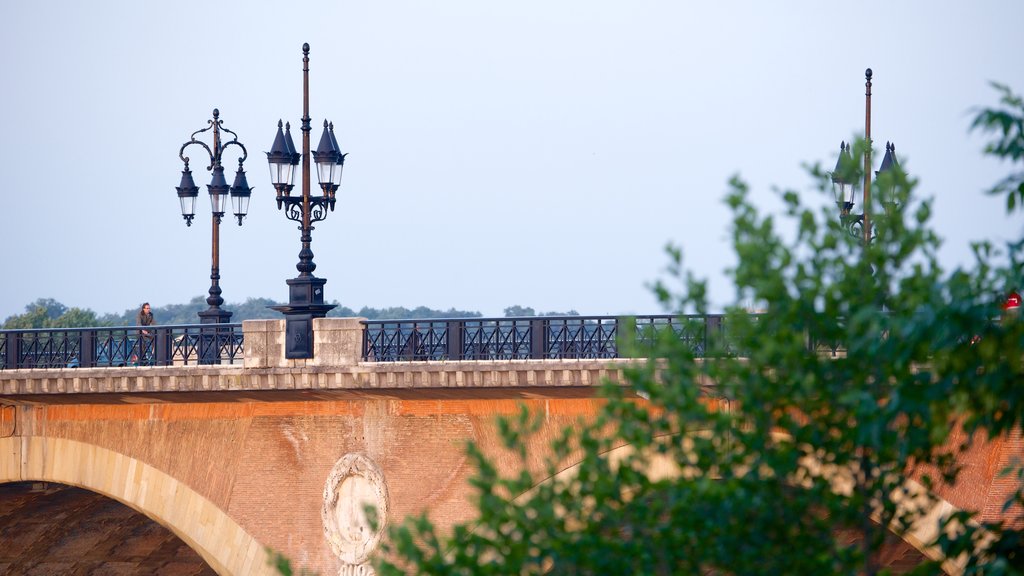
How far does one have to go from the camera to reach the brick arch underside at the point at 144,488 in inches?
870

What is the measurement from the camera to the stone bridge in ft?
66.2

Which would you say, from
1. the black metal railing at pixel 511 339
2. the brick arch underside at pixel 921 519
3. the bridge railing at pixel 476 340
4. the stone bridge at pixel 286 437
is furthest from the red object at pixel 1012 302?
the black metal railing at pixel 511 339

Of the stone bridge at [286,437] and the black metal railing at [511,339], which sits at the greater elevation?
the black metal railing at [511,339]

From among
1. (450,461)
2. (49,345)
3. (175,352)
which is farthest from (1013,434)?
(49,345)

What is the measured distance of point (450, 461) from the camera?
2062cm

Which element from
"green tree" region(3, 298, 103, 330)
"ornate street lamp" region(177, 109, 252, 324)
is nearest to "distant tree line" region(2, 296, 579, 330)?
"green tree" region(3, 298, 103, 330)

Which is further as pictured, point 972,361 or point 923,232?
point 923,232

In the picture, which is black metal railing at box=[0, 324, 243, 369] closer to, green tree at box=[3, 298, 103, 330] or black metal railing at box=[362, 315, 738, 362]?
black metal railing at box=[362, 315, 738, 362]

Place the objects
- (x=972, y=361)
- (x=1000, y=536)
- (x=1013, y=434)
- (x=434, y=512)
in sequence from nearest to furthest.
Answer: (x=972, y=361) → (x=1000, y=536) → (x=1013, y=434) → (x=434, y=512)

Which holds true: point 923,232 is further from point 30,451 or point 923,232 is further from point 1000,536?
point 30,451

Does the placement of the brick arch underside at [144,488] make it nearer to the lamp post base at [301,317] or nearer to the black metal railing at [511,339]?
the lamp post base at [301,317]

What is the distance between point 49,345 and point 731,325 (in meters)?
14.1

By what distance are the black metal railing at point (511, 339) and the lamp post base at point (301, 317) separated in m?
0.73

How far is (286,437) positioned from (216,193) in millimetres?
4261
